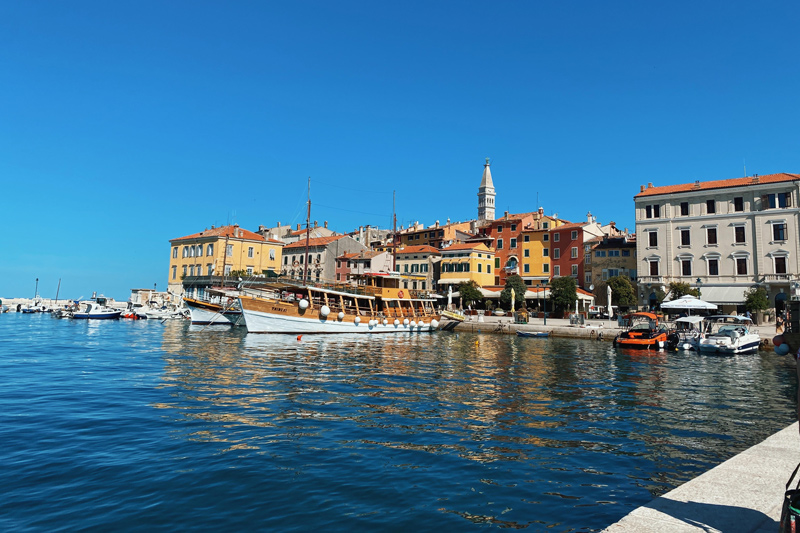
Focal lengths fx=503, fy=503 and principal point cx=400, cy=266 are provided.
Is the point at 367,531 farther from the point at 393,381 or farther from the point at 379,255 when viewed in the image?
the point at 379,255

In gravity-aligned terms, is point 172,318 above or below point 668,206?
below

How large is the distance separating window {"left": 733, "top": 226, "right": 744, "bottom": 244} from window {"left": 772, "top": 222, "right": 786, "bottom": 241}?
7.08 feet

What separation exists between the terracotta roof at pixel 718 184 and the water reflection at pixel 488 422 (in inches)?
1083

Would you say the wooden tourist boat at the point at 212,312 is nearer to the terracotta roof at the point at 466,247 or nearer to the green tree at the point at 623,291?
the terracotta roof at the point at 466,247

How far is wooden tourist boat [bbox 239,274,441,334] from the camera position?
35.8m

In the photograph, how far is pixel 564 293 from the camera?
48000 millimetres

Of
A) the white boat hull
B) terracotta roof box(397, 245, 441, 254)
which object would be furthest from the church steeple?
the white boat hull

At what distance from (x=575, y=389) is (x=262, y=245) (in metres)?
62.3

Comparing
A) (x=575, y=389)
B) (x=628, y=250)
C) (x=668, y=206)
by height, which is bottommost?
(x=575, y=389)

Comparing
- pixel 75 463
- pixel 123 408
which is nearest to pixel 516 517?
pixel 75 463

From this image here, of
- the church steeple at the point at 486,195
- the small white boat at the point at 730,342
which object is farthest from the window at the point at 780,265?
the church steeple at the point at 486,195

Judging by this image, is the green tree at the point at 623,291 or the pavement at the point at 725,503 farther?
the green tree at the point at 623,291

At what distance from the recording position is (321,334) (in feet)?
122

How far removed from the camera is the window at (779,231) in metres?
41.6
